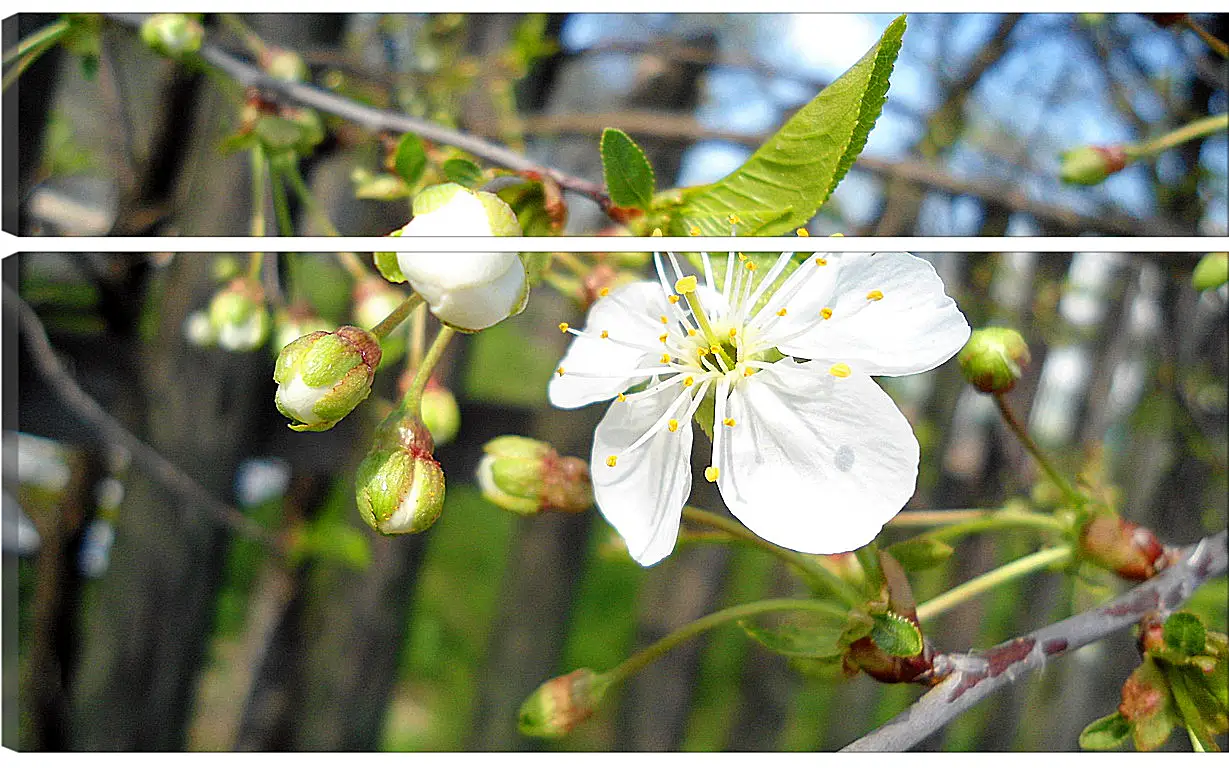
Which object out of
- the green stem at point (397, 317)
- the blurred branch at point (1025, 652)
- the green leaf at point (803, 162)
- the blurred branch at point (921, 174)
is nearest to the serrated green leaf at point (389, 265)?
the green stem at point (397, 317)

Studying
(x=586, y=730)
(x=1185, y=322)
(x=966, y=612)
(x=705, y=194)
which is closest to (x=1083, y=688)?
(x=966, y=612)

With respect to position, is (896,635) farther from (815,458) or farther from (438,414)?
(438,414)

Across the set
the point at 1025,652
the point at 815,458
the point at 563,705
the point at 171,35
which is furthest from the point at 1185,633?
the point at 171,35

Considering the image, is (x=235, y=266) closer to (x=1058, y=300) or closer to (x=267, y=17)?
(x=267, y=17)

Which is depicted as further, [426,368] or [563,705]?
[563,705]

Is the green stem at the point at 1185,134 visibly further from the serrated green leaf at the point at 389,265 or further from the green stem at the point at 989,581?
the serrated green leaf at the point at 389,265

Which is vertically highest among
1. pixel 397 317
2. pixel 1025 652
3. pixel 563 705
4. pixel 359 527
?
pixel 397 317

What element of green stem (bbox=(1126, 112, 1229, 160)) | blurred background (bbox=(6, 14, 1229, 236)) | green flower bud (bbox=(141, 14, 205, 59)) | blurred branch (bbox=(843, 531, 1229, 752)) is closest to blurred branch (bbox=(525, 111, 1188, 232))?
blurred background (bbox=(6, 14, 1229, 236))
